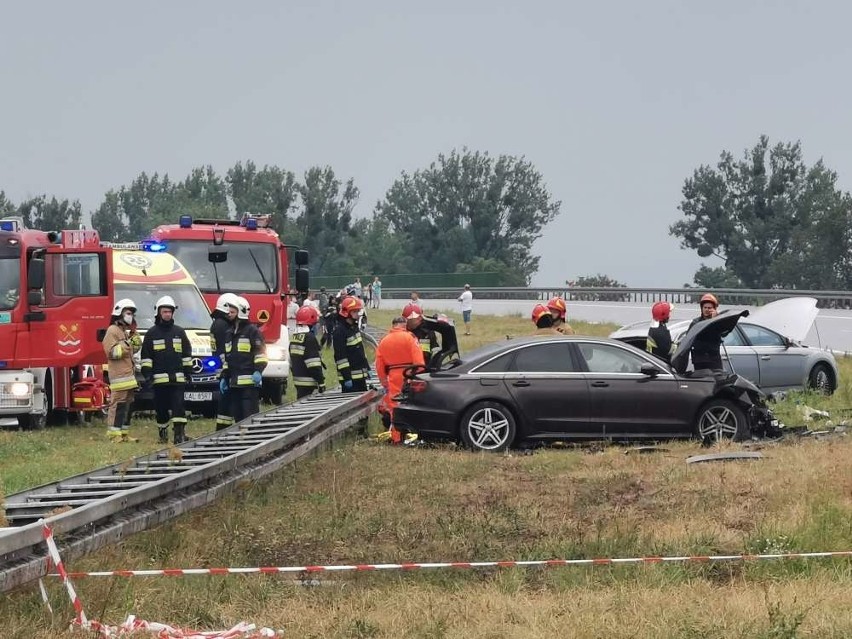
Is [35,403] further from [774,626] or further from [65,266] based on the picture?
[774,626]

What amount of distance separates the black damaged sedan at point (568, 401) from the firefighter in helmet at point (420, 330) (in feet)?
3.64

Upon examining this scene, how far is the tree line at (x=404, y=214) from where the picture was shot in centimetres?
10712

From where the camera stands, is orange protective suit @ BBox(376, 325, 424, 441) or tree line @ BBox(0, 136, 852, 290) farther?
tree line @ BBox(0, 136, 852, 290)

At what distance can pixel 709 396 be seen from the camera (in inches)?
575

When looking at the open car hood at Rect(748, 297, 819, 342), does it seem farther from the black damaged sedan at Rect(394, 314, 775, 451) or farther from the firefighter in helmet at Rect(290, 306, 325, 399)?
the firefighter in helmet at Rect(290, 306, 325, 399)

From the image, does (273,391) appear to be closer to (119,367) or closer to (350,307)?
(350,307)

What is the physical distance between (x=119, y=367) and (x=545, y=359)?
498 centimetres

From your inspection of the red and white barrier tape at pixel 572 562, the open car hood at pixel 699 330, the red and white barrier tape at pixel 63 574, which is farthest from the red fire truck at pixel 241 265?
the red and white barrier tape at pixel 63 574

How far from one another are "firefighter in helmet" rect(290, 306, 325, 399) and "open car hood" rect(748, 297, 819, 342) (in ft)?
19.9

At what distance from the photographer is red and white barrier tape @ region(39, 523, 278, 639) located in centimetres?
705

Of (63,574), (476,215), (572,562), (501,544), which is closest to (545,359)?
(501,544)

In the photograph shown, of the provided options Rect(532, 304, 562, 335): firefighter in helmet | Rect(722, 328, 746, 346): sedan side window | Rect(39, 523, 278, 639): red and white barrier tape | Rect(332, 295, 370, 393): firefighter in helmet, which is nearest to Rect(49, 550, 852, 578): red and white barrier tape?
Rect(39, 523, 278, 639): red and white barrier tape

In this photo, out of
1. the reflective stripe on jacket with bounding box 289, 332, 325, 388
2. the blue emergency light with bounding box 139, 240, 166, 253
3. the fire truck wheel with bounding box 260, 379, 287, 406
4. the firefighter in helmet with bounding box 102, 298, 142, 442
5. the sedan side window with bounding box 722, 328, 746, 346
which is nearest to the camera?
the firefighter in helmet with bounding box 102, 298, 142, 442

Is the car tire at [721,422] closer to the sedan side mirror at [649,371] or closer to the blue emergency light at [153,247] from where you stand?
the sedan side mirror at [649,371]
